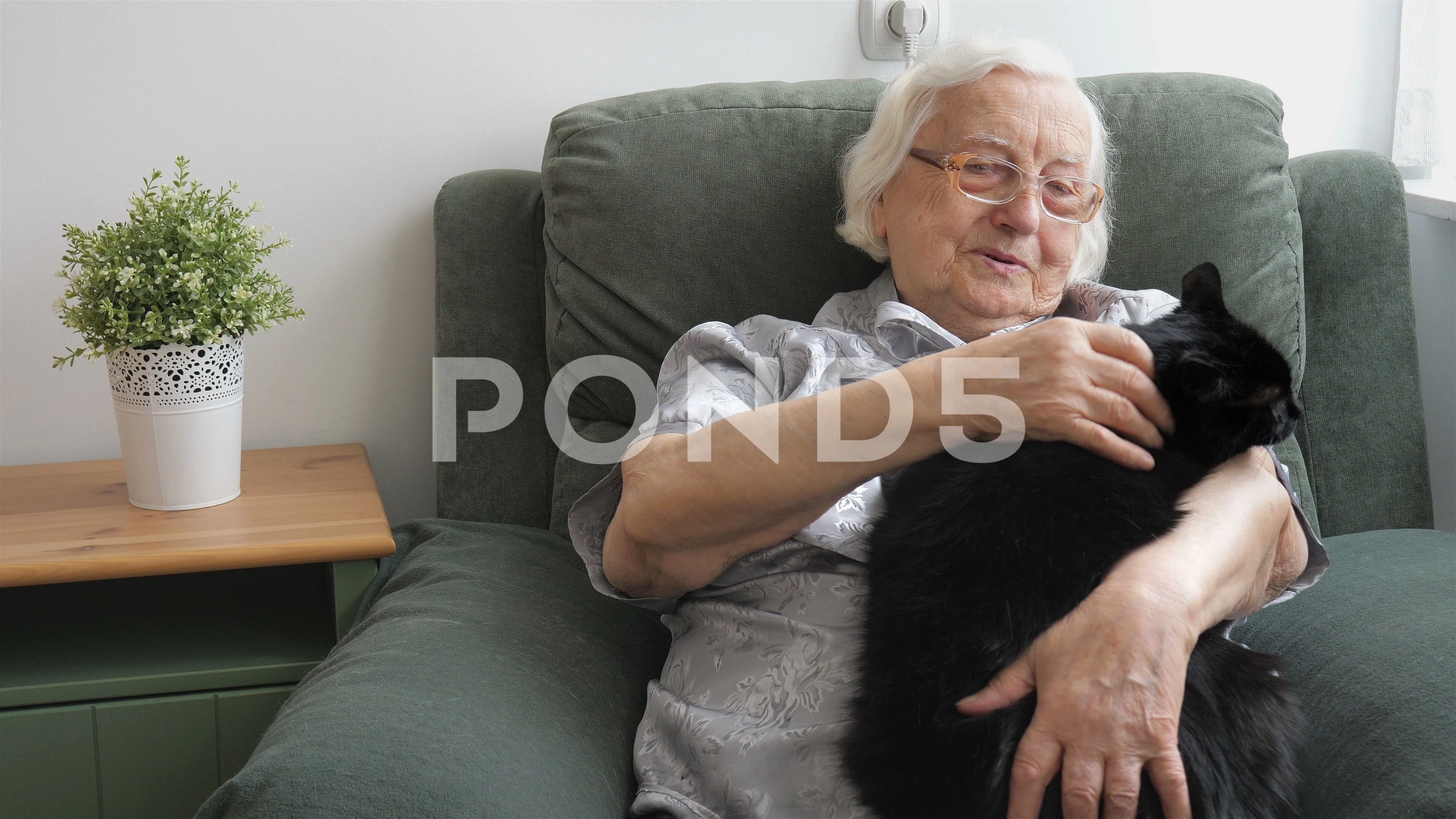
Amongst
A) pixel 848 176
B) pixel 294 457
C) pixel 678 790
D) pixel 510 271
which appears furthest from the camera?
pixel 294 457

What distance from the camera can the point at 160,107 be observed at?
5.10ft

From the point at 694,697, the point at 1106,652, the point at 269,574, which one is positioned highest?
the point at 1106,652

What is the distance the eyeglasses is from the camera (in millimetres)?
1208

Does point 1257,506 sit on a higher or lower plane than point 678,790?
higher

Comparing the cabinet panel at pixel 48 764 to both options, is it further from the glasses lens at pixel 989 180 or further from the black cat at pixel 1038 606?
the glasses lens at pixel 989 180

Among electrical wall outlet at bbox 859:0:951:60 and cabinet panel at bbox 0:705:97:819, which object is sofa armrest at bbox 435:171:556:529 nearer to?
cabinet panel at bbox 0:705:97:819

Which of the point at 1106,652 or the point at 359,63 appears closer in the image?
the point at 1106,652

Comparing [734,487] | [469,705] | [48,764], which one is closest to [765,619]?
[734,487]

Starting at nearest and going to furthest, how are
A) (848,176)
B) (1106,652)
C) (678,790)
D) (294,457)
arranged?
(1106,652) < (678,790) < (848,176) < (294,457)

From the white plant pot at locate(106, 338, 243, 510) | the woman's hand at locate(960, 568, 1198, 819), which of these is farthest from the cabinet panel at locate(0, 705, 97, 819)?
the woman's hand at locate(960, 568, 1198, 819)

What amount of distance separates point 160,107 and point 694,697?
1.26 metres

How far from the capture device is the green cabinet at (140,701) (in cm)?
123

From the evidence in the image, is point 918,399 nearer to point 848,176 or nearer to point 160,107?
point 848,176

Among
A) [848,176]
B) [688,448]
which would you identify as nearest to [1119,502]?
[688,448]
